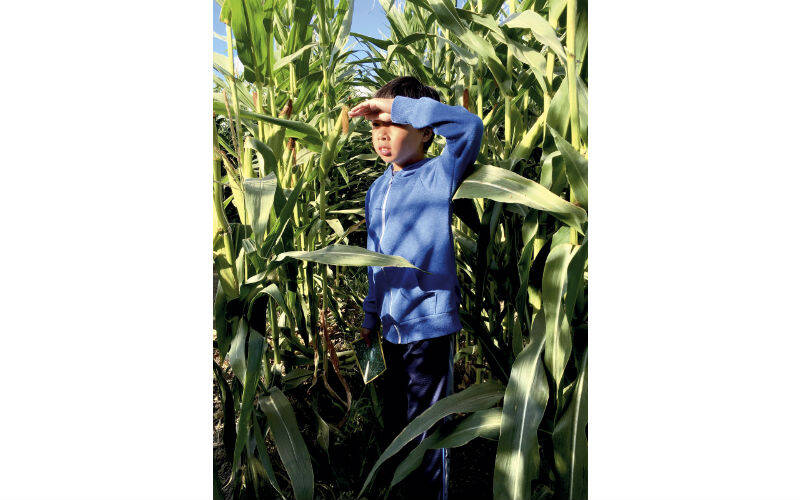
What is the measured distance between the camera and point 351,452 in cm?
86

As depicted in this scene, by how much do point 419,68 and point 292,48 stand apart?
8.7 inches

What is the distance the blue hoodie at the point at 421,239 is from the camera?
1.95 ft

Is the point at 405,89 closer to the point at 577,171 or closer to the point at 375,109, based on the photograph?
the point at 375,109

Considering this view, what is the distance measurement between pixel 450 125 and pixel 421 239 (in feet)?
0.50

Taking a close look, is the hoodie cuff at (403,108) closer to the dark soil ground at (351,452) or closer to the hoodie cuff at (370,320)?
the hoodie cuff at (370,320)

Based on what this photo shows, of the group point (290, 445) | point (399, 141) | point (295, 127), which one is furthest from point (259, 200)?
point (290, 445)

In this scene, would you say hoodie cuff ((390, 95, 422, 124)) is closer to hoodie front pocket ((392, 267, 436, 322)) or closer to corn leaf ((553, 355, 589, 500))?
hoodie front pocket ((392, 267, 436, 322))

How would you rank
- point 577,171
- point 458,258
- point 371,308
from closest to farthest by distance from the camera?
point 577,171 → point 371,308 → point 458,258

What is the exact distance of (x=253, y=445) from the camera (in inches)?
25.7

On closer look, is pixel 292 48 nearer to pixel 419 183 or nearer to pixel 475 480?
pixel 419 183

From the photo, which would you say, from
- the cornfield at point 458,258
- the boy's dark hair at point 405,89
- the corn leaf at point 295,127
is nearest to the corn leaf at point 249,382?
the cornfield at point 458,258

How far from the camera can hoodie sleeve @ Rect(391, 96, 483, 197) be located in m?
0.57

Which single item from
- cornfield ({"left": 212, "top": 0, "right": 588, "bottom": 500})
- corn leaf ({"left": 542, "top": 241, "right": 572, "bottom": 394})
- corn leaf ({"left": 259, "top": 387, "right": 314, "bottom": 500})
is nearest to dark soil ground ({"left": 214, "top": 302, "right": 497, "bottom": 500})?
cornfield ({"left": 212, "top": 0, "right": 588, "bottom": 500})
